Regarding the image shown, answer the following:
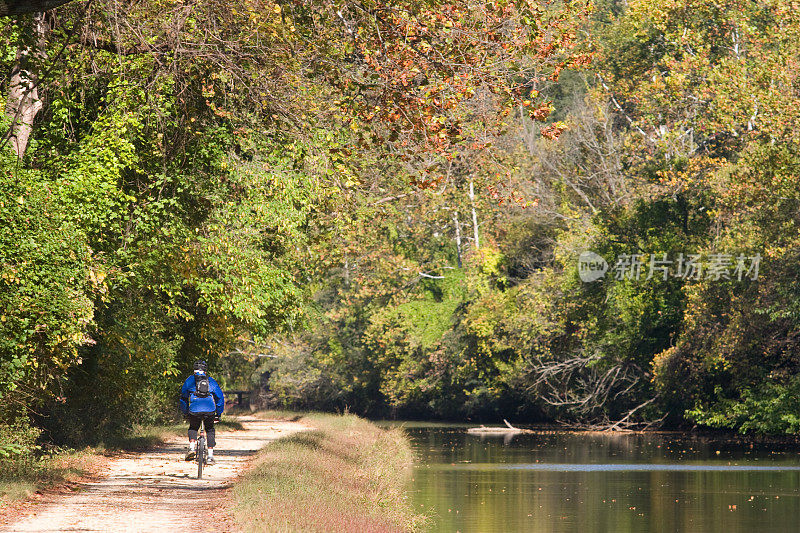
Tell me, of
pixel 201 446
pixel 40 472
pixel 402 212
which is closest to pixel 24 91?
pixel 40 472

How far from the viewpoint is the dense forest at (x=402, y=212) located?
1559cm

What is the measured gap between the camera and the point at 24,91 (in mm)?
16422

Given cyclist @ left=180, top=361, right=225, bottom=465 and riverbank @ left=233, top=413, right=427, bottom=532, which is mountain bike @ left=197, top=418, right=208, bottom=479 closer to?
cyclist @ left=180, top=361, right=225, bottom=465

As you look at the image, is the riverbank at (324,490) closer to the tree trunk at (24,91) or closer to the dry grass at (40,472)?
the dry grass at (40,472)

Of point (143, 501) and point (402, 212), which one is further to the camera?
point (402, 212)

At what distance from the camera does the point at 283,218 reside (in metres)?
20.7

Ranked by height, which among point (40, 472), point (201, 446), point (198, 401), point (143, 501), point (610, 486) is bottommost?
point (610, 486)

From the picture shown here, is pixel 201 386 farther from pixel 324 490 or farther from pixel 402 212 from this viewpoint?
pixel 402 212

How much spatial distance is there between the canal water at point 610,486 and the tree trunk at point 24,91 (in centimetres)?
918

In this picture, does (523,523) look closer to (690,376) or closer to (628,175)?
(690,376)

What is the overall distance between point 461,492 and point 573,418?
90.4 feet

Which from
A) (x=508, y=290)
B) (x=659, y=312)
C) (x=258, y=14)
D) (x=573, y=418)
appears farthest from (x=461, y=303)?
(x=258, y=14)

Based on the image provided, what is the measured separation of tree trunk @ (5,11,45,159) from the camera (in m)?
15.6

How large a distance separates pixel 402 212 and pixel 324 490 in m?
29.4
